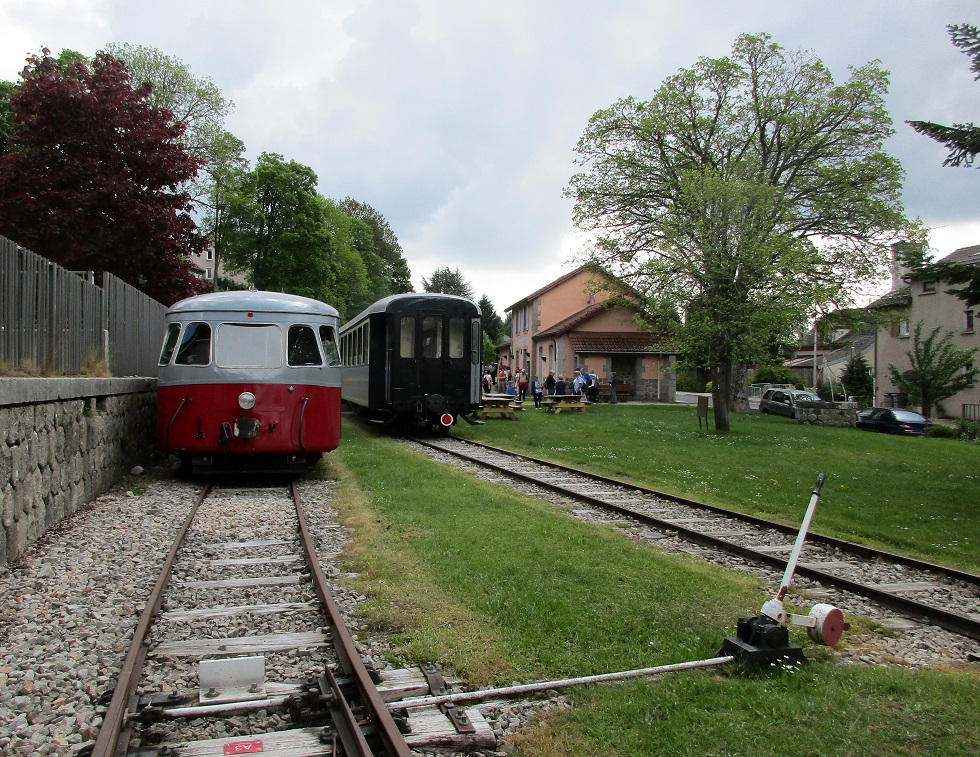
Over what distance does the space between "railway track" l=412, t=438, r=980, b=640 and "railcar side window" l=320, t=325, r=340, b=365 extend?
3169 millimetres

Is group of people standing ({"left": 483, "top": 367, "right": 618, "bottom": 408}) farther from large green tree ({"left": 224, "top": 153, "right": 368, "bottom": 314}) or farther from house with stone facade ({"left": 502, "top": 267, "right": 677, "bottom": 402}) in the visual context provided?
large green tree ({"left": 224, "top": 153, "right": 368, "bottom": 314})

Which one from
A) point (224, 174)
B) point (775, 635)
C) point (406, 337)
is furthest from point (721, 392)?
point (224, 174)

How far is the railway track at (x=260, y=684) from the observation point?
3.30m

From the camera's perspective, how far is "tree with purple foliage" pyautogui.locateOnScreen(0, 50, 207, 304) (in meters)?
17.3

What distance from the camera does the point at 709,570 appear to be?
6.35 metres

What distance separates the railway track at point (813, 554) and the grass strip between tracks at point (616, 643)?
0.64m

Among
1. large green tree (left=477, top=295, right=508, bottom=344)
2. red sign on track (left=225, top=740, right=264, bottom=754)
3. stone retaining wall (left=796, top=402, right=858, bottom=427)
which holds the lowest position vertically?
red sign on track (left=225, top=740, right=264, bottom=754)

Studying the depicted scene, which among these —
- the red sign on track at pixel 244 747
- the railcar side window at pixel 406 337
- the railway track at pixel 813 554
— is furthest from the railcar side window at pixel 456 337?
the red sign on track at pixel 244 747

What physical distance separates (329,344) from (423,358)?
6.34 metres

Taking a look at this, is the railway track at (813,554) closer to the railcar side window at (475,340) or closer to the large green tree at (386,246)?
the railcar side window at (475,340)

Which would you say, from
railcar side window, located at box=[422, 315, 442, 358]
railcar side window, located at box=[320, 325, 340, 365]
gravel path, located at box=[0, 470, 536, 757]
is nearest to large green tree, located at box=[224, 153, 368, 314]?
railcar side window, located at box=[422, 315, 442, 358]

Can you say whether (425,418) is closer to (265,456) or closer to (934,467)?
(265,456)

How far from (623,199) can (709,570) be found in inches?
1157

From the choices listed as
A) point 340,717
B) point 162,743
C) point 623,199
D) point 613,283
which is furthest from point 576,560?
point 623,199
